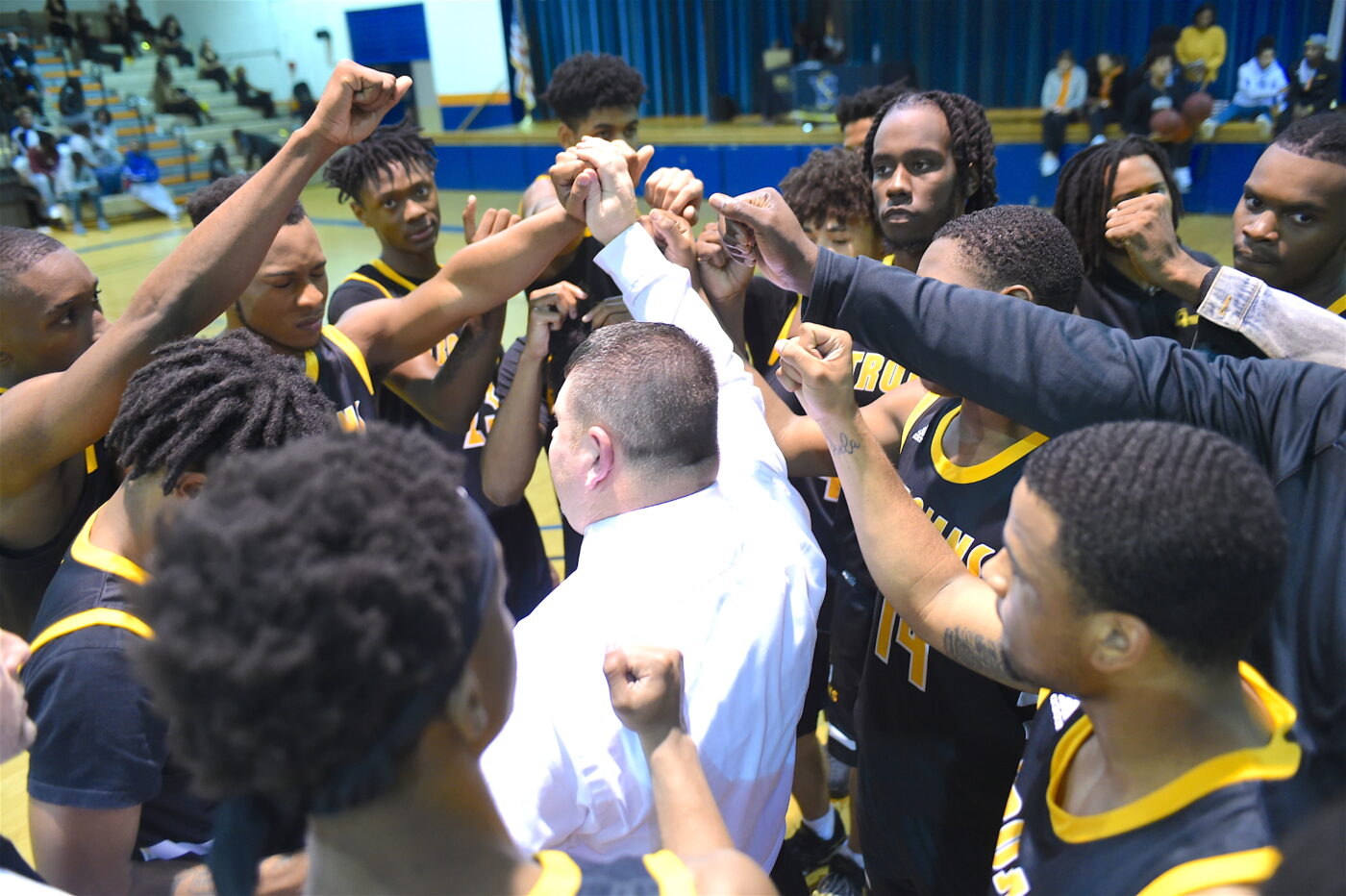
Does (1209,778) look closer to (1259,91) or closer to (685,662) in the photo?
(685,662)

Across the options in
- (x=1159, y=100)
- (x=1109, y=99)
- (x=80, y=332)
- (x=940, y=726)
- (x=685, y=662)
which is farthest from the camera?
(x=1109, y=99)

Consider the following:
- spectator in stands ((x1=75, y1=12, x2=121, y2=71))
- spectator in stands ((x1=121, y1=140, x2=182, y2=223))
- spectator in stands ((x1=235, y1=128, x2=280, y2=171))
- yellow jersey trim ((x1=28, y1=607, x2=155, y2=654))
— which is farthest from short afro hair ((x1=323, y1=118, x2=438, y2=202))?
spectator in stands ((x1=75, y1=12, x2=121, y2=71))

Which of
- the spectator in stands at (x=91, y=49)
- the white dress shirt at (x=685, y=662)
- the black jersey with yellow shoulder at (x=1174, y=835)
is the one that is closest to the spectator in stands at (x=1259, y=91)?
the white dress shirt at (x=685, y=662)

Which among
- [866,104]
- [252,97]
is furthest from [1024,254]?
[252,97]

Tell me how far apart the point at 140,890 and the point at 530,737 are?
74 centimetres

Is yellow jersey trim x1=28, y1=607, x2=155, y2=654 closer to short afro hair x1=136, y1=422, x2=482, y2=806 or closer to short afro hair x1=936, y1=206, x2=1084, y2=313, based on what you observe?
short afro hair x1=136, y1=422, x2=482, y2=806

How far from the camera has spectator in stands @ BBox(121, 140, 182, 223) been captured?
585 inches

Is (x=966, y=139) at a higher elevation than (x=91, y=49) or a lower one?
lower

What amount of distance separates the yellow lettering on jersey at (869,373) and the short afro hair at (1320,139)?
1.18 metres

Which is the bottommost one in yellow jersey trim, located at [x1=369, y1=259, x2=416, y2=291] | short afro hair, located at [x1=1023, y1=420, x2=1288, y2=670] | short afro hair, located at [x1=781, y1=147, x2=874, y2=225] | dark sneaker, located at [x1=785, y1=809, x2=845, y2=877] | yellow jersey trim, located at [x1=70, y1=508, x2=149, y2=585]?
dark sneaker, located at [x1=785, y1=809, x2=845, y2=877]

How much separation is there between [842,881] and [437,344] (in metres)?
2.11

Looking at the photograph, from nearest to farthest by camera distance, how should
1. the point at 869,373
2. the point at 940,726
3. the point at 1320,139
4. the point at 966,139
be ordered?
the point at 940,726 → the point at 1320,139 → the point at 869,373 → the point at 966,139

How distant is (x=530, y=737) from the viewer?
121cm

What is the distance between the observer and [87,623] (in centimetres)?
136
